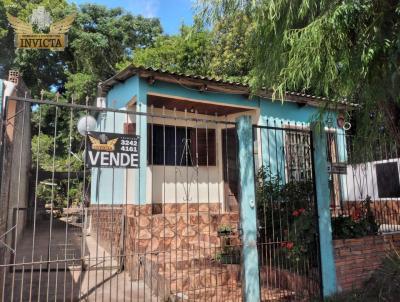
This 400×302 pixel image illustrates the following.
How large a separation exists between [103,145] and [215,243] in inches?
148

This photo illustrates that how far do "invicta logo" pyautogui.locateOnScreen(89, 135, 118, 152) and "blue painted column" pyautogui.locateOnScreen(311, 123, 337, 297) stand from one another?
A: 2824 mm

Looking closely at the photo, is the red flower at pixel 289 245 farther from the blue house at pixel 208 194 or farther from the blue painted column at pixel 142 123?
the blue painted column at pixel 142 123

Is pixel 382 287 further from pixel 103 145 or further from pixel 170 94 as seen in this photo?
pixel 170 94

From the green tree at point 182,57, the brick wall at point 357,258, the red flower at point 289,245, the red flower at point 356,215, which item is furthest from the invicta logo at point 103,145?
the green tree at point 182,57

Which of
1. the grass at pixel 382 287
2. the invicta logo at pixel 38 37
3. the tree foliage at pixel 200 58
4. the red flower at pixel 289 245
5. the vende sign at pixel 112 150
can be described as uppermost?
the invicta logo at pixel 38 37

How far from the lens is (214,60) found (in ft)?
45.5

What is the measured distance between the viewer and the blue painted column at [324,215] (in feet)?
17.1

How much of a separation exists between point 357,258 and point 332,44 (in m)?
3.49

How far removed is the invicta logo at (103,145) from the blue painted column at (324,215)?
2.82 m

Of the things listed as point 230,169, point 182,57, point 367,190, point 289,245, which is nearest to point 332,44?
point 289,245

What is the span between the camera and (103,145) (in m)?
3.91

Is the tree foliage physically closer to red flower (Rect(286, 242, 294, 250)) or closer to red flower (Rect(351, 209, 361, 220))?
red flower (Rect(351, 209, 361, 220))

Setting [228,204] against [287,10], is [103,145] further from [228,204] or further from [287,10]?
[228,204]

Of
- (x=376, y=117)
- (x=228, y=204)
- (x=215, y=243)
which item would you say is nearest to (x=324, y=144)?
(x=376, y=117)
